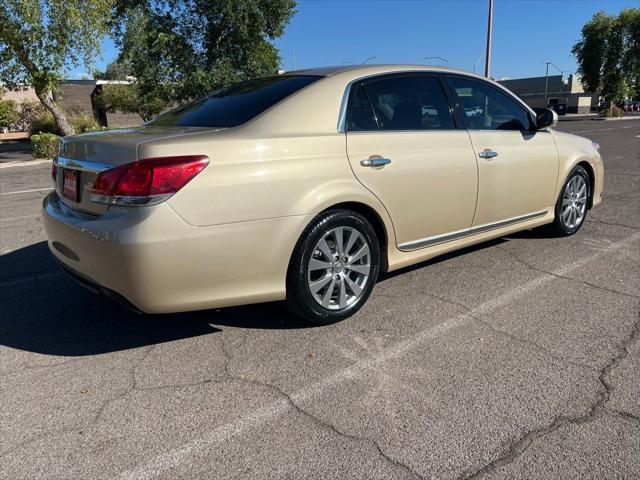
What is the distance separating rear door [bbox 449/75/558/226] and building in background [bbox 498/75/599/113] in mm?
67658

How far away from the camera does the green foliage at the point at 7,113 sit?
1226 inches

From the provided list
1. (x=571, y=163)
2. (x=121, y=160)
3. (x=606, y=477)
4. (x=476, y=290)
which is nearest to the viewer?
(x=606, y=477)

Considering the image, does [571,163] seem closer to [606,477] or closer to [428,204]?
[428,204]

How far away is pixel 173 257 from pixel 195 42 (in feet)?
64.5

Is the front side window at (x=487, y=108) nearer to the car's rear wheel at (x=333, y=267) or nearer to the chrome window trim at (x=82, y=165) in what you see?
the car's rear wheel at (x=333, y=267)

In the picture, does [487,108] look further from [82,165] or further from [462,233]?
[82,165]

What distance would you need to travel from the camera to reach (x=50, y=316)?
12.6 ft

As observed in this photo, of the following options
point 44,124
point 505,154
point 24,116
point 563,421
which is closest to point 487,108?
point 505,154

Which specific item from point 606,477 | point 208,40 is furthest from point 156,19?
point 606,477

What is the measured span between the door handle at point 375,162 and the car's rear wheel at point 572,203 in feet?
8.52

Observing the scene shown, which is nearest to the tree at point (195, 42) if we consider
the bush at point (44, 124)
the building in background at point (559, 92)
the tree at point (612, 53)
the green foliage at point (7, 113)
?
the bush at point (44, 124)

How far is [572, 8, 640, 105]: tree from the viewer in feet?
161

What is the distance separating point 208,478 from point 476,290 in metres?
2.75

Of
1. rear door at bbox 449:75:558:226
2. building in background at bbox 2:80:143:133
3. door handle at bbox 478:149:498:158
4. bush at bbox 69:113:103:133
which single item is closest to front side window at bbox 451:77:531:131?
Result: rear door at bbox 449:75:558:226
